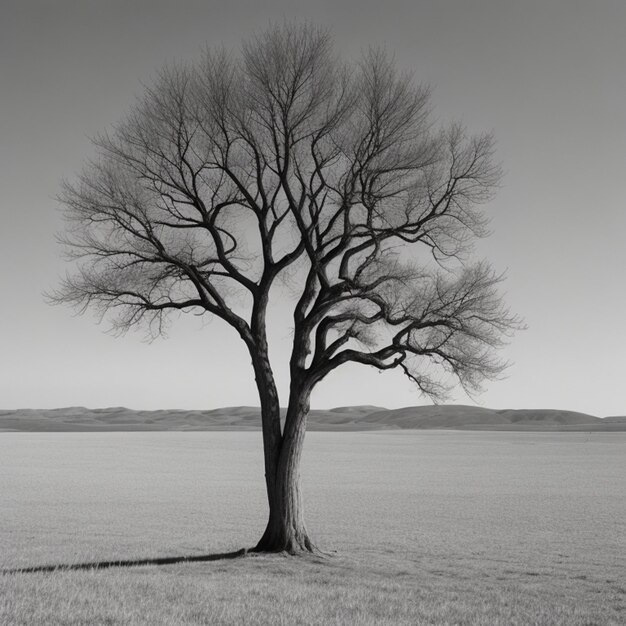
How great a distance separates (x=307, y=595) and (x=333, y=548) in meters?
6.83

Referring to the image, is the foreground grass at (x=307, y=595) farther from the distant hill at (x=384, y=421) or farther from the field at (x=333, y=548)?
the distant hill at (x=384, y=421)

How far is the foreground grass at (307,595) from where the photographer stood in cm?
898

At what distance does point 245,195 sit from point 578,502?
2005 cm

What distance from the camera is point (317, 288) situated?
17.6m

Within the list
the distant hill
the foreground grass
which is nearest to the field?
the foreground grass

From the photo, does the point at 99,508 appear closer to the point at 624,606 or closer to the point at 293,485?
the point at 293,485

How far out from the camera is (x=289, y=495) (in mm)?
15430

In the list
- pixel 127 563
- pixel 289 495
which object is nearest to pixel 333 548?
pixel 289 495

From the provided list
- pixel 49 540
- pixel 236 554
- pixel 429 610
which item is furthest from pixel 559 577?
pixel 49 540

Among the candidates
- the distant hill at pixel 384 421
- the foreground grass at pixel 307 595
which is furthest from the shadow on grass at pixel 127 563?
the distant hill at pixel 384 421

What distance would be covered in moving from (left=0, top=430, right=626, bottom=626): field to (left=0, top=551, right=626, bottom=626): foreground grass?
40 millimetres

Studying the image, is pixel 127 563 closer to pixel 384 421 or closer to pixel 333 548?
pixel 333 548

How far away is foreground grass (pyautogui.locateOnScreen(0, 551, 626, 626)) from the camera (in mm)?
8984

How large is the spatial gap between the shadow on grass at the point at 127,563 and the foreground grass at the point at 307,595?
0.74m
